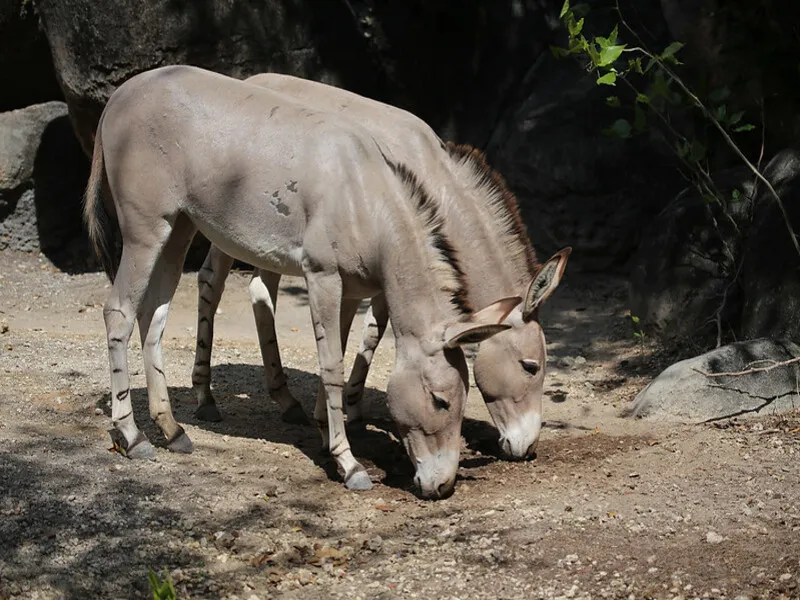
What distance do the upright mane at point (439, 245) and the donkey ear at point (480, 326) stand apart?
0.36 feet

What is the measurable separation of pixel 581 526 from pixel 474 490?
0.86 meters

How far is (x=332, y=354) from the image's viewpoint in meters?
6.02

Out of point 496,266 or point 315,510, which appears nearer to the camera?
point 315,510

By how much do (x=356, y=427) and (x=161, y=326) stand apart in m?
1.52

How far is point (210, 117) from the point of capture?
20.4ft

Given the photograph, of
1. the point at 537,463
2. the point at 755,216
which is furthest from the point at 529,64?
the point at 537,463

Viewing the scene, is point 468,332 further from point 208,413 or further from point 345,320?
point 208,413

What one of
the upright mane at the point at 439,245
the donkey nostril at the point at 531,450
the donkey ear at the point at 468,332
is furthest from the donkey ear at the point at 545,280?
the donkey nostril at the point at 531,450

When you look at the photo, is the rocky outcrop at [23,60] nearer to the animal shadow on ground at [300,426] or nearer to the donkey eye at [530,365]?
the animal shadow on ground at [300,426]

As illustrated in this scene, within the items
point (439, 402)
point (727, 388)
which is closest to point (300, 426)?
point (439, 402)

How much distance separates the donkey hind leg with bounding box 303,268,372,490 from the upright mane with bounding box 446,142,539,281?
1.08 metres

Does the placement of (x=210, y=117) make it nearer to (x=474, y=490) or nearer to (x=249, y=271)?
(x=474, y=490)

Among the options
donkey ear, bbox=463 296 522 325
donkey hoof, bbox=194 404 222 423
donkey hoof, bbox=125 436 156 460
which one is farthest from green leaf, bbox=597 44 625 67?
donkey hoof, bbox=125 436 156 460

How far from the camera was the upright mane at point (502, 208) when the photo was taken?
6.34 metres
